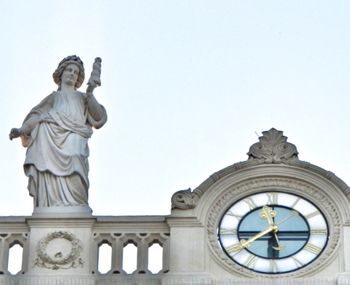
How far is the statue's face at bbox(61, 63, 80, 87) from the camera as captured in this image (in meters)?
21.4

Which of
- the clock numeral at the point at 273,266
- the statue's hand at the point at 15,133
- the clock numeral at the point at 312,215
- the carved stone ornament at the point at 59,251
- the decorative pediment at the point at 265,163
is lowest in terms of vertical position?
the clock numeral at the point at 273,266

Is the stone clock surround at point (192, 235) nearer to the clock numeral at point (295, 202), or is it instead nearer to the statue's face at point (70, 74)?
the clock numeral at point (295, 202)

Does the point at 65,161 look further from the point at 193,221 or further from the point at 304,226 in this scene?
the point at 304,226

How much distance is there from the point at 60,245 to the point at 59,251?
88 mm

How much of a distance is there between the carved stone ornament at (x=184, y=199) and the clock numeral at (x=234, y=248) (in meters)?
0.71

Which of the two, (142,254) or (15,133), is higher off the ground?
(15,133)

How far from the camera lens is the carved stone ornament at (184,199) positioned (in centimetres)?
2005

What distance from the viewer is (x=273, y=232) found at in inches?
787

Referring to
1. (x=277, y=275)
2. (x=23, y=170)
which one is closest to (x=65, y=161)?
(x=23, y=170)

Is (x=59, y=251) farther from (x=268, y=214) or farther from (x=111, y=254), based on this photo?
(x=268, y=214)

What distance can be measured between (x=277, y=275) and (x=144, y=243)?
5.78 feet

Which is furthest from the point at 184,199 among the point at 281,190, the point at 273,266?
the point at 273,266

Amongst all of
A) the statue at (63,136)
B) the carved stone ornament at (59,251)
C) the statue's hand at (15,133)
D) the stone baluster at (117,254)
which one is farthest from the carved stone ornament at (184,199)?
the statue's hand at (15,133)

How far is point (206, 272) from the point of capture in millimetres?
19703
